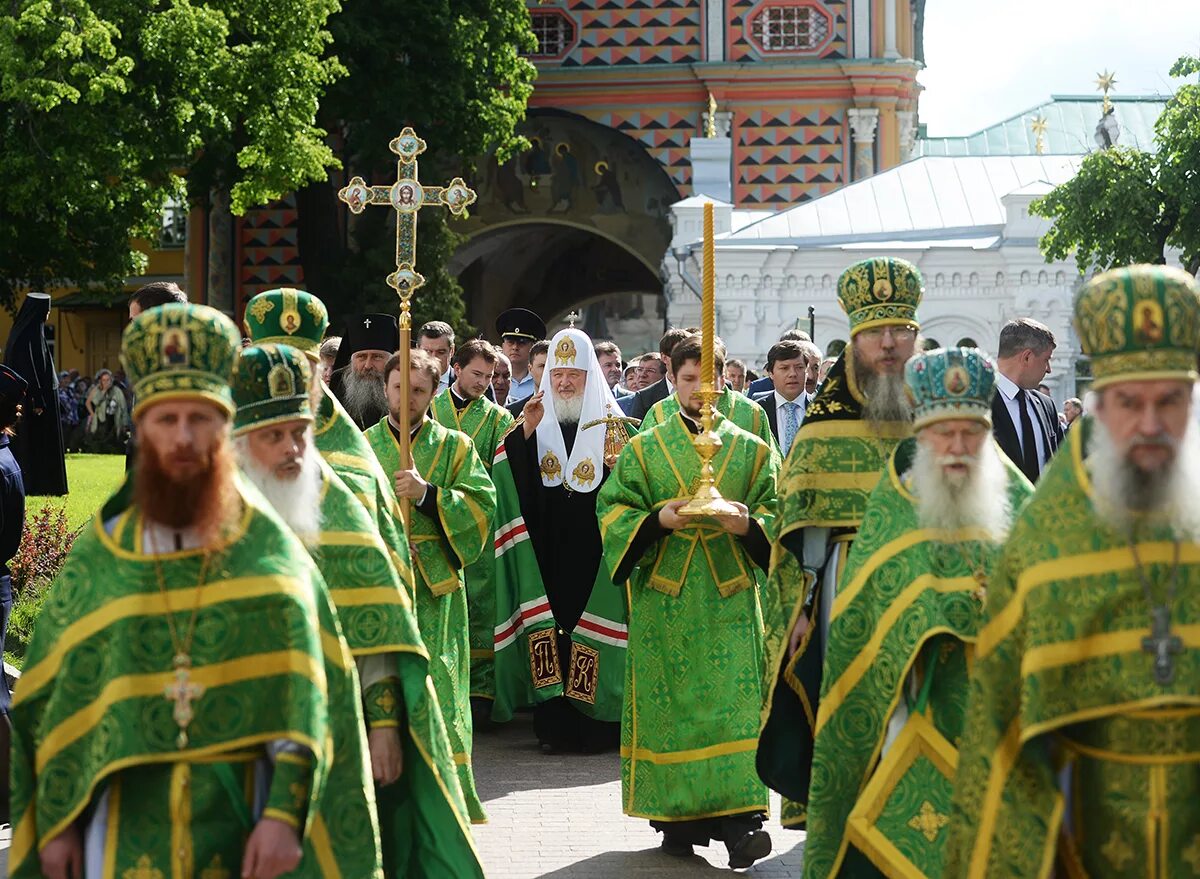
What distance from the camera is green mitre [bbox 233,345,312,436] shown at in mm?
4793

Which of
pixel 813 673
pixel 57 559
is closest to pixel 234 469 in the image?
pixel 813 673

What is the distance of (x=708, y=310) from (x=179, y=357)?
2994 millimetres

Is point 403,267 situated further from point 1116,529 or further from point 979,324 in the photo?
point 979,324

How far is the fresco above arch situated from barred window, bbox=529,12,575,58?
1.05 m

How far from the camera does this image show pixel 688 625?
7.55 metres

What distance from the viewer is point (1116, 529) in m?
4.04

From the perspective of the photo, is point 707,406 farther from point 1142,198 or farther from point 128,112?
point 128,112

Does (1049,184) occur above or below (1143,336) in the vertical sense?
above

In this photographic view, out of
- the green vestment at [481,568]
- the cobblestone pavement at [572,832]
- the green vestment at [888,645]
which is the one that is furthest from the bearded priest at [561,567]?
the green vestment at [888,645]

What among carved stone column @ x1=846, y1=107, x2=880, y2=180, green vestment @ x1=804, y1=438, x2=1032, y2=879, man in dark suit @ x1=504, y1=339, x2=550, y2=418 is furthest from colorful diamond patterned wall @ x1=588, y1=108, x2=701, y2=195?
green vestment @ x1=804, y1=438, x2=1032, y2=879

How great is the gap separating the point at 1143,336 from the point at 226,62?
2094cm

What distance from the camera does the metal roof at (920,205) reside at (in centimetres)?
2412

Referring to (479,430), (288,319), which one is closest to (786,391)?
(479,430)

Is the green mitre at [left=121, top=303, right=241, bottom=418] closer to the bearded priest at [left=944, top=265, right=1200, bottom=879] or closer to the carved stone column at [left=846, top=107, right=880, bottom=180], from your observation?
the bearded priest at [left=944, top=265, right=1200, bottom=879]
